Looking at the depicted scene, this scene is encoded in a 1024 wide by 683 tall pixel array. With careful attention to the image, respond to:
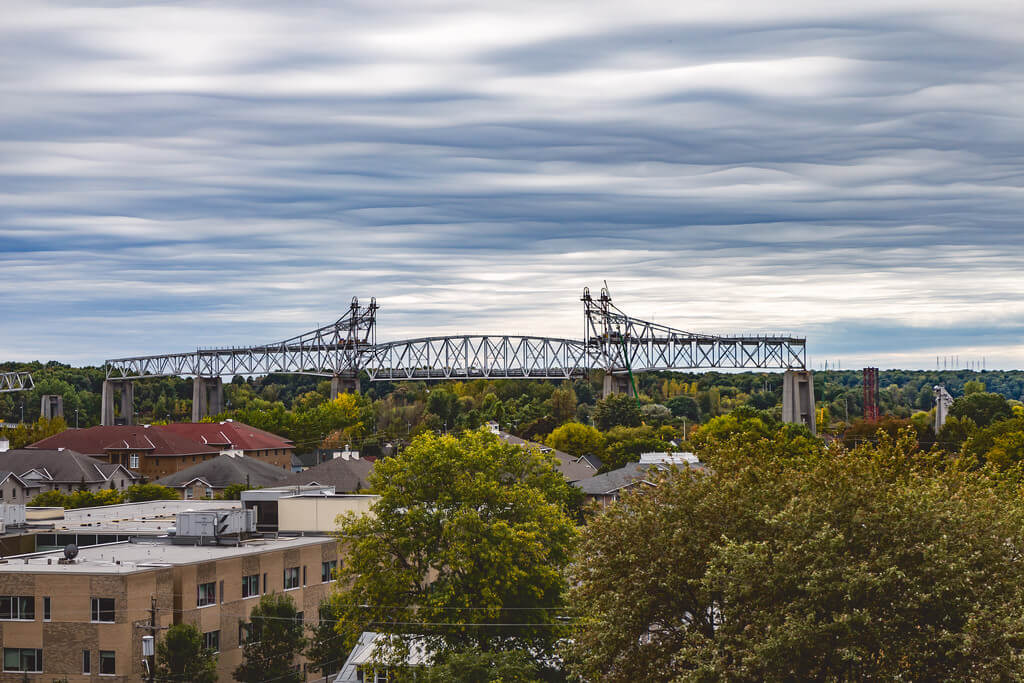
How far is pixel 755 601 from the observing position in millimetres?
39125

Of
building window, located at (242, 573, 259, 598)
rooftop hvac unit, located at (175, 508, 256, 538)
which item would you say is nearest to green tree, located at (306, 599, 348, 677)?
building window, located at (242, 573, 259, 598)

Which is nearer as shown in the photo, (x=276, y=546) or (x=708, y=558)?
(x=708, y=558)

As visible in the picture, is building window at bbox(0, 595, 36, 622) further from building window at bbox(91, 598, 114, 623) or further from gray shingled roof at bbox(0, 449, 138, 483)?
gray shingled roof at bbox(0, 449, 138, 483)

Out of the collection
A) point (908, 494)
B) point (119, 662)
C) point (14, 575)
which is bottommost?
point (119, 662)

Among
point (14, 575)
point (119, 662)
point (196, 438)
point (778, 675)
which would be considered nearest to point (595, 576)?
point (778, 675)

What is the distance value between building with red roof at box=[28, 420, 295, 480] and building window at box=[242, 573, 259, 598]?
3904 inches

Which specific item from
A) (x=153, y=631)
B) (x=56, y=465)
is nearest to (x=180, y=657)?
(x=153, y=631)

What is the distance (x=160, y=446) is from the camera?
16525 centimetres

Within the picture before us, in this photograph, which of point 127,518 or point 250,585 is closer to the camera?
point 250,585

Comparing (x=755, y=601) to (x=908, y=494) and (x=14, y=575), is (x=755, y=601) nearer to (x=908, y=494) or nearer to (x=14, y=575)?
(x=908, y=494)

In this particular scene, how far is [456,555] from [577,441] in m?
121

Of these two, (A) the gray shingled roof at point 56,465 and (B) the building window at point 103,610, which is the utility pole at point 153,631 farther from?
(A) the gray shingled roof at point 56,465

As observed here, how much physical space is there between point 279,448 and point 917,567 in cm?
15310

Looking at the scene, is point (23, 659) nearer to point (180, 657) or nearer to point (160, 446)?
point (180, 657)
